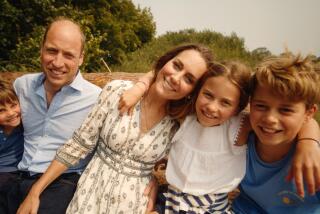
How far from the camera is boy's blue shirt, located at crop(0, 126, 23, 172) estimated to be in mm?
2709

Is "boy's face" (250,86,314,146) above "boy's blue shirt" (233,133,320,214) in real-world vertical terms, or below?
above

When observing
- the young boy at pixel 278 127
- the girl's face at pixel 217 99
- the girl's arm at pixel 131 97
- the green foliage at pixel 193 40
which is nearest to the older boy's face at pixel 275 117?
the young boy at pixel 278 127

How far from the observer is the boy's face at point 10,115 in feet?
8.55

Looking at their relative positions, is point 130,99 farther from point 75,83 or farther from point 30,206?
point 30,206

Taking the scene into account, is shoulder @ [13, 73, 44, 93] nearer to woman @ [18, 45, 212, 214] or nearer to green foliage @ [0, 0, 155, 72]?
woman @ [18, 45, 212, 214]

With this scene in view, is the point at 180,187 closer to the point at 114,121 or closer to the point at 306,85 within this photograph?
the point at 114,121

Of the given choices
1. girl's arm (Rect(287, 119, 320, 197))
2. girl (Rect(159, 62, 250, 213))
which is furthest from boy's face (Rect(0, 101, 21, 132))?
girl's arm (Rect(287, 119, 320, 197))

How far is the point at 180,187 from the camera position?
222 centimetres

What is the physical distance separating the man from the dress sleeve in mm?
324

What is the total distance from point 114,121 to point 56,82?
694 millimetres

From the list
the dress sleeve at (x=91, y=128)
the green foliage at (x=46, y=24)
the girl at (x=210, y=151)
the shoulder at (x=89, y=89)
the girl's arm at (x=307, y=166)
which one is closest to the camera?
the girl's arm at (x=307, y=166)

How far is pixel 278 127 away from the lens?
188cm

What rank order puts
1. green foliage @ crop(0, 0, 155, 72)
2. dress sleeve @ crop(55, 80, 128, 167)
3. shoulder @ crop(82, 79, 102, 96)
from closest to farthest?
dress sleeve @ crop(55, 80, 128, 167), shoulder @ crop(82, 79, 102, 96), green foliage @ crop(0, 0, 155, 72)

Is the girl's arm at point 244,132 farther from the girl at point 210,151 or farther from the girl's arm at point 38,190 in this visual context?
the girl's arm at point 38,190
